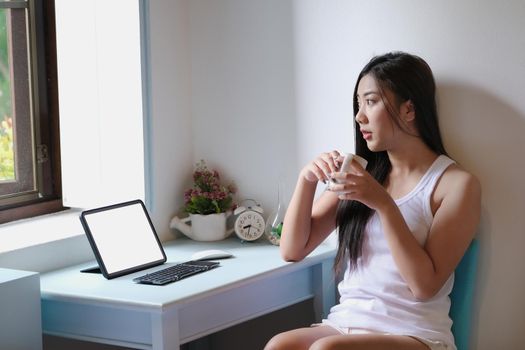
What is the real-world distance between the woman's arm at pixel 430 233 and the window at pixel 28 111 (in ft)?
3.22

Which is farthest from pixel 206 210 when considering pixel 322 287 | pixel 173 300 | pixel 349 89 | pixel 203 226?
pixel 173 300

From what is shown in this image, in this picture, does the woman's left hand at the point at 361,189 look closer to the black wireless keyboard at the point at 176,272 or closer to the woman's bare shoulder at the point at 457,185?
the woman's bare shoulder at the point at 457,185

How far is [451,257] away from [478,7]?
60 centimetres

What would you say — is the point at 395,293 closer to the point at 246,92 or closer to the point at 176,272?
the point at 176,272

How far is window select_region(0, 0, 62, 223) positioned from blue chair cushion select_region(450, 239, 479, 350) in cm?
114

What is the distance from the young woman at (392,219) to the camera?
1.86 metres

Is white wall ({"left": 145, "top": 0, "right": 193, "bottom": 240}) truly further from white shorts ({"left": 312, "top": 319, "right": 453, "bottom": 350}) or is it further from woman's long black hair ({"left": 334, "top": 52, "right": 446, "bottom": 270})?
white shorts ({"left": 312, "top": 319, "right": 453, "bottom": 350})

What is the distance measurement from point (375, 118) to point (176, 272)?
606mm

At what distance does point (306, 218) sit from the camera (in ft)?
6.79

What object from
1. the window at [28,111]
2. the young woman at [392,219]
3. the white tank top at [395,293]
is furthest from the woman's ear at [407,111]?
the window at [28,111]

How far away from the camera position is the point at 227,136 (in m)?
2.57

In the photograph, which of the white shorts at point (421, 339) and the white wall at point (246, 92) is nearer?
the white shorts at point (421, 339)

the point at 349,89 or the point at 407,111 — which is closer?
the point at 407,111

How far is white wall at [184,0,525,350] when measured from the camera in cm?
203
